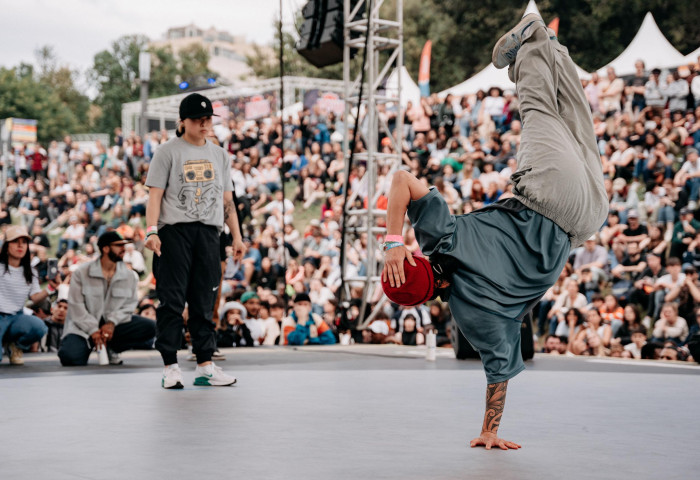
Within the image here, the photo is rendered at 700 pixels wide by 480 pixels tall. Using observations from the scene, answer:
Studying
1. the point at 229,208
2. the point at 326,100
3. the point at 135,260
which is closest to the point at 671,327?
the point at 229,208

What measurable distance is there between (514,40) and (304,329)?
6.06 m

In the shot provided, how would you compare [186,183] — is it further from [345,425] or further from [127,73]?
[127,73]

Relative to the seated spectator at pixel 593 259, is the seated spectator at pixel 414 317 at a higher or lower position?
lower

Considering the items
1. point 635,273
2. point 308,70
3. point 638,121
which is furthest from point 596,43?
point 635,273

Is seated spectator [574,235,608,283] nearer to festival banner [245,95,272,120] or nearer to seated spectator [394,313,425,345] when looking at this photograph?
seated spectator [394,313,425,345]

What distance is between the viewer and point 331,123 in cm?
1725

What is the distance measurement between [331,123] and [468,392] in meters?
12.9

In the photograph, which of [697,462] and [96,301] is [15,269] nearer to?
[96,301]

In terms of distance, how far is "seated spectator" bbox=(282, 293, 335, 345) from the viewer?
29.6ft

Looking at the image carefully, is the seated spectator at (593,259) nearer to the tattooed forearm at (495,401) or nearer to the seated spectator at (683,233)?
the seated spectator at (683,233)

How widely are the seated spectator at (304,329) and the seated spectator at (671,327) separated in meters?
3.28

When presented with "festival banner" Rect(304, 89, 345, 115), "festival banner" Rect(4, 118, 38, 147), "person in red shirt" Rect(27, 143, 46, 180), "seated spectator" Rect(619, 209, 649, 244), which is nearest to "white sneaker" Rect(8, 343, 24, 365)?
"seated spectator" Rect(619, 209, 649, 244)

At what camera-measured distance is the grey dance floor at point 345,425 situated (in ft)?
8.62

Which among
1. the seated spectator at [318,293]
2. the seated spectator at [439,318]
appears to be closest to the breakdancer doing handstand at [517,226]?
the seated spectator at [439,318]
